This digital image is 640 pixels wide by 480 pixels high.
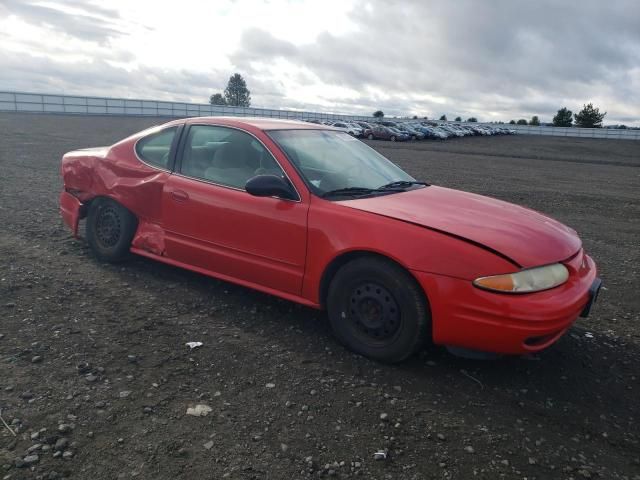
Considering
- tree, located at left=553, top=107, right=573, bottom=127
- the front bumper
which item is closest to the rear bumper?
the front bumper

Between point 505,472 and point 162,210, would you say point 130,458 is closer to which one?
point 505,472

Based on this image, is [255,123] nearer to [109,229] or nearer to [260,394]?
[109,229]

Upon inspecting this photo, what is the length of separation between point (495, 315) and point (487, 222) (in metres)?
0.76

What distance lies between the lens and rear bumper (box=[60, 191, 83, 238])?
215 inches

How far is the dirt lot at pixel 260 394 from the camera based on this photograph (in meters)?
2.62

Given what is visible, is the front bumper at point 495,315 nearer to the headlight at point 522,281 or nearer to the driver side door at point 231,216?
the headlight at point 522,281

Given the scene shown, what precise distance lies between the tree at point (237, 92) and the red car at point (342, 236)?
109 m

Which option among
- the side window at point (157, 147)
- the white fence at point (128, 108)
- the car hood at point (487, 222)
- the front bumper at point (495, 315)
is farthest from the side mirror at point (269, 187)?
the white fence at point (128, 108)

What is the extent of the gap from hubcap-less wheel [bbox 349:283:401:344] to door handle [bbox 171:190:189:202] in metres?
1.73

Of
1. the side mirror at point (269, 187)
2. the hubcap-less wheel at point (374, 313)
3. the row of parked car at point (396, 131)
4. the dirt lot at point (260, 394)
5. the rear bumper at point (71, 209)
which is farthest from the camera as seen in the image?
the row of parked car at point (396, 131)

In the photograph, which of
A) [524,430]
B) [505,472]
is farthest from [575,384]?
[505,472]

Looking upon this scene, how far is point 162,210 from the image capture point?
4676 mm

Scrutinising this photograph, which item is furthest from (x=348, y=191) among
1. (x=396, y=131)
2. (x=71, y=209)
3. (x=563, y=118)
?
(x=563, y=118)

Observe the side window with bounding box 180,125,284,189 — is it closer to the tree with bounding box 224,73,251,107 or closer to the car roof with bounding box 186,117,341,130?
the car roof with bounding box 186,117,341,130
